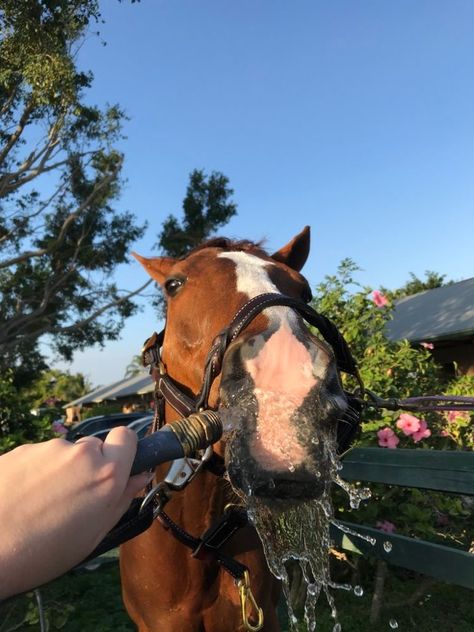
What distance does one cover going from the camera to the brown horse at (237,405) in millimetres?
1293

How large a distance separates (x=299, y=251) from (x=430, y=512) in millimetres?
2937

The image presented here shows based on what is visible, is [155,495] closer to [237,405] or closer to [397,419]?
[237,405]

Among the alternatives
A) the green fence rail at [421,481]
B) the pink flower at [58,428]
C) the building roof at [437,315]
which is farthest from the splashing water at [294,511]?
the building roof at [437,315]

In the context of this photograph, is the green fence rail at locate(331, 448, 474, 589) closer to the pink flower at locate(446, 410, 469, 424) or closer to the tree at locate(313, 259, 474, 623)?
the tree at locate(313, 259, 474, 623)

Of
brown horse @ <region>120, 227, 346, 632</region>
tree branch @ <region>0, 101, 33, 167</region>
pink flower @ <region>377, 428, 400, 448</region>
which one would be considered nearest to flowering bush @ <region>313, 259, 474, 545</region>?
pink flower @ <region>377, 428, 400, 448</region>

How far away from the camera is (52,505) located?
68cm

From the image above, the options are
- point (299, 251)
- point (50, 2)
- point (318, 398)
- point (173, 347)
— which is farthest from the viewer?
point (50, 2)

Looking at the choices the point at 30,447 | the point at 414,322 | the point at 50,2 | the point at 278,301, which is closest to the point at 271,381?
the point at 278,301

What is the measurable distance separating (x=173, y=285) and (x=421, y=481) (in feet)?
5.33

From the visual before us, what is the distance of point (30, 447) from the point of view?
0.72m

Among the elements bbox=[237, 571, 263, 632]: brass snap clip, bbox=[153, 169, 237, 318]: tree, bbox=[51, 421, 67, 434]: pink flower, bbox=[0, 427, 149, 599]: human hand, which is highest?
bbox=[153, 169, 237, 318]: tree

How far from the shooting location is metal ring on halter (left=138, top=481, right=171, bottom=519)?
3.95ft

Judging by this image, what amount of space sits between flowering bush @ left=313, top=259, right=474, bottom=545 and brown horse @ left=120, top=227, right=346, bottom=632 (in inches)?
77.6

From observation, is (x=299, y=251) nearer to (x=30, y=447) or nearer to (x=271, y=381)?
(x=271, y=381)
